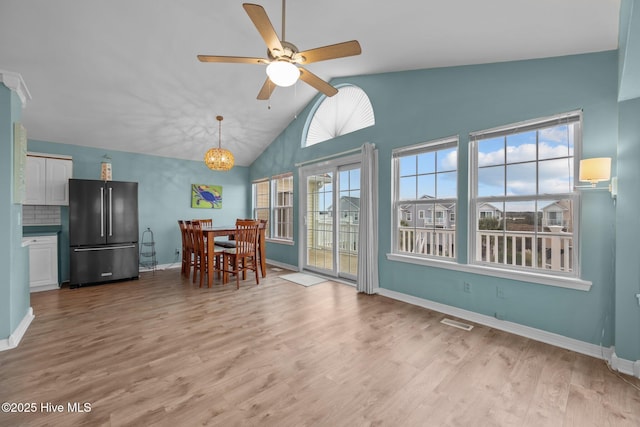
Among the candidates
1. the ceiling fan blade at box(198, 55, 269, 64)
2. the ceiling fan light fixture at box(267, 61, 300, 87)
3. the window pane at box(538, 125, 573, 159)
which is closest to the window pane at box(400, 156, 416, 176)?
the window pane at box(538, 125, 573, 159)

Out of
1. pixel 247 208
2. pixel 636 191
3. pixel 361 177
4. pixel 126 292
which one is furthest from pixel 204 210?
pixel 636 191

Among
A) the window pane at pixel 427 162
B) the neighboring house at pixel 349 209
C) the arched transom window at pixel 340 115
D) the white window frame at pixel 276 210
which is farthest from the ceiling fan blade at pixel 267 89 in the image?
the white window frame at pixel 276 210

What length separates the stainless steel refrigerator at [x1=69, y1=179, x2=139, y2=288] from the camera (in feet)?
14.6

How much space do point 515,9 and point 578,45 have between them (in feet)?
2.48

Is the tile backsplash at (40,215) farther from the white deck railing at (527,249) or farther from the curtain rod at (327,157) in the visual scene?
the white deck railing at (527,249)

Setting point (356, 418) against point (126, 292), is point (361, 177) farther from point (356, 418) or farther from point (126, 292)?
point (126, 292)

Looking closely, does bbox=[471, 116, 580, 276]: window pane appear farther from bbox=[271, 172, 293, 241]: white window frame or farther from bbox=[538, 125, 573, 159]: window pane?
bbox=[271, 172, 293, 241]: white window frame

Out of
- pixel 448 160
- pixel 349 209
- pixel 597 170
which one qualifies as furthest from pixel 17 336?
pixel 597 170

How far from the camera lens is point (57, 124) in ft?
14.3

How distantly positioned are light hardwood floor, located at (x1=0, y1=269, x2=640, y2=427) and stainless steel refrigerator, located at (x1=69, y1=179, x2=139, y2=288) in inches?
49.7

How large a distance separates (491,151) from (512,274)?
1342 mm

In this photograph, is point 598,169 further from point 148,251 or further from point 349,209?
point 148,251

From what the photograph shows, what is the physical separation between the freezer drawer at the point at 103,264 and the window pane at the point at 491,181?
5596 millimetres

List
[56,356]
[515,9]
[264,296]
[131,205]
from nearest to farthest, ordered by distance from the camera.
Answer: [515,9] < [56,356] < [264,296] < [131,205]
